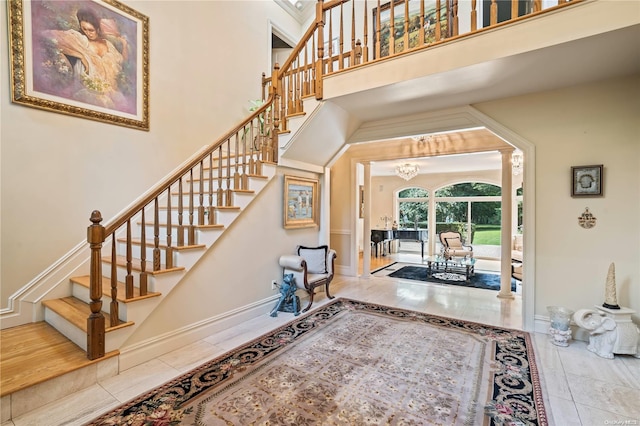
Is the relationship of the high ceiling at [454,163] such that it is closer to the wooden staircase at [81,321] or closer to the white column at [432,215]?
the white column at [432,215]

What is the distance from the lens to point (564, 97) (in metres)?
2.97

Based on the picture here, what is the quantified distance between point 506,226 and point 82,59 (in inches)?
242

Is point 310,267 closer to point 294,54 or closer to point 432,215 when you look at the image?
point 294,54

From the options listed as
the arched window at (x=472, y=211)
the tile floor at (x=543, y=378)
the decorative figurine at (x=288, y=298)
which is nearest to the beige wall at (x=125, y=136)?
the tile floor at (x=543, y=378)

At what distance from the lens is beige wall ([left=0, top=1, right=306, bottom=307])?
8.41 feet

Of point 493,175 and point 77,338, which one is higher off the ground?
point 493,175

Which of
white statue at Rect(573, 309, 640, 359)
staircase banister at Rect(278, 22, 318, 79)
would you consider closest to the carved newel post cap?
white statue at Rect(573, 309, 640, 359)

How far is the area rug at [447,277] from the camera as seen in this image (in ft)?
17.3

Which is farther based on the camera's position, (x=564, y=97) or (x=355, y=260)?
(x=355, y=260)

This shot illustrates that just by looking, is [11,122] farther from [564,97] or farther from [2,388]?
[564,97]

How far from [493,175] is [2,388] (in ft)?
32.6

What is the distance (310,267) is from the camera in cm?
399

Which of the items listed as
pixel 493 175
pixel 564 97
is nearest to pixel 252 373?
pixel 564 97

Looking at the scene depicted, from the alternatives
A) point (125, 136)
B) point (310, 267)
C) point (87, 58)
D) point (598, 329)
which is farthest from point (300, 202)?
point (598, 329)
